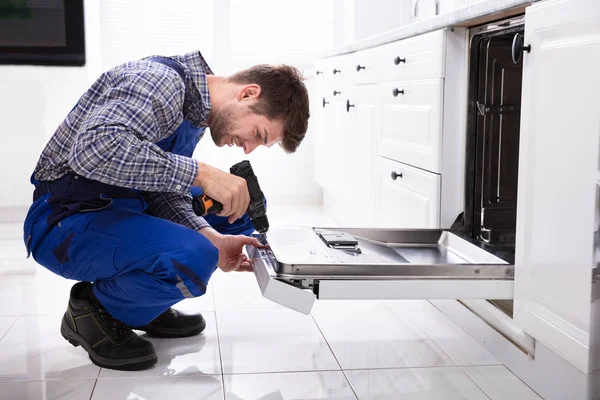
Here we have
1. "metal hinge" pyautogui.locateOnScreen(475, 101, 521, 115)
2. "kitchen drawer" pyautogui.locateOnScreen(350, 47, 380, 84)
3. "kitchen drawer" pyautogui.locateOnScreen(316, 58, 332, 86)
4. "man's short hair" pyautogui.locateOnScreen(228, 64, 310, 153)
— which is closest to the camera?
"man's short hair" pyautogui.locateOnScreen(228, 64, 310, 153)

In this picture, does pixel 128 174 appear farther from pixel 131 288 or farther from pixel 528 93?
pixel 528 93

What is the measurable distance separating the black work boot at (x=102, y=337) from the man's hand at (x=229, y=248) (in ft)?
0.96

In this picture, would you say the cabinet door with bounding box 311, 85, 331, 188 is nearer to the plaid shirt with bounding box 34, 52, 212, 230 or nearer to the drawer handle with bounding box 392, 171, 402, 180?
the drawer handle with bounding box 392, 171, 402, 180

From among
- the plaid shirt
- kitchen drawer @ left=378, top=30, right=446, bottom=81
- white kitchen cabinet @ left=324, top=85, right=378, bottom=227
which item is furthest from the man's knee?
white kitchen cabinet @ left=324, top=85, right=378, bottom=227

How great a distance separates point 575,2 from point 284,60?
3537 millimetres

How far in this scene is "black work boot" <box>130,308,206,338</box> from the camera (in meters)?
2.08

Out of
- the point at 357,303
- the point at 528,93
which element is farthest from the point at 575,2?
the point at 357,303

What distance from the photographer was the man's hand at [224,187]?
61.2 inches

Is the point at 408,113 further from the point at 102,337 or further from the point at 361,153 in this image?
the point at 102,337

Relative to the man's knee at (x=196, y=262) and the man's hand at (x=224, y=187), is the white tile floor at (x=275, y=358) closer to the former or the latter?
the man's knee at (x=196, y=262)

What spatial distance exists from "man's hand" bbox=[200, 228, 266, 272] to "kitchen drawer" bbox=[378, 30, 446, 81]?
2.47 ft

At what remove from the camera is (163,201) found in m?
2.02

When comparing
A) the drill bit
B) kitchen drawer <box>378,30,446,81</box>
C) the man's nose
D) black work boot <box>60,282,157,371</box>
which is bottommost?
black work boot <box>60,282,157,371</box>

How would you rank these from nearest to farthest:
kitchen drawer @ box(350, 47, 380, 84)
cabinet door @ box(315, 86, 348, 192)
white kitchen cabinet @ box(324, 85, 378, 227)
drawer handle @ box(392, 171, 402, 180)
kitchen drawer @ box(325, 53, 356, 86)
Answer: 1. drawer handle @ box(392, 171, 402, 180)
2. kitchen drawer @ box(350, 47, 380, 84)
3. white kitchen cabinet @ box(324, 85, 378, 227)
4. kitchen drawer @ box(325, 53, 356, 86)
5. cabinet door @ box(315, 86, 348, 192)
